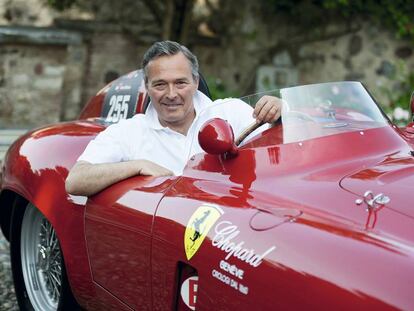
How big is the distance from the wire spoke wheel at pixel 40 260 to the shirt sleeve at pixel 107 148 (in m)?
0.59

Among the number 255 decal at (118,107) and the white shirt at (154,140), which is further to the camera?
the number 255 decal at (118,107)

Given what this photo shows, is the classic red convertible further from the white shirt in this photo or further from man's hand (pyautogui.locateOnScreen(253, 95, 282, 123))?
the white shirt

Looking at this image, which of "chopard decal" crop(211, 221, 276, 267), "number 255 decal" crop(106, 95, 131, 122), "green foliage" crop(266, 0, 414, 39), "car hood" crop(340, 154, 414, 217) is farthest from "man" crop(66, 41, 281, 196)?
"green foliage" crop(266, 0, 414, 39)

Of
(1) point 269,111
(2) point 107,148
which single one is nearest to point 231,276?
(1) point 269,111

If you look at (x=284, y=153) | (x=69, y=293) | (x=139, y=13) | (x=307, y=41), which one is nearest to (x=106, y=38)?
(x=139, y=13)

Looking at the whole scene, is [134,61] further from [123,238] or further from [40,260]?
[123,238]

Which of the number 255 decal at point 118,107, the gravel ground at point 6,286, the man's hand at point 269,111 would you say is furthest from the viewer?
the number 255 decal at point 118,107

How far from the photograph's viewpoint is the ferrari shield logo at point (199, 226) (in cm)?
209

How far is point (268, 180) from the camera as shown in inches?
87.1

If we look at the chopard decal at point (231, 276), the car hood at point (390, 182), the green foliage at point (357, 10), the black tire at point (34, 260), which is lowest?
the black tire at point (34, 260)

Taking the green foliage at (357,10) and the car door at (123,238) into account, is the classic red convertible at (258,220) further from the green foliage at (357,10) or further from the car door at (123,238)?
the green foliage at (357,10)

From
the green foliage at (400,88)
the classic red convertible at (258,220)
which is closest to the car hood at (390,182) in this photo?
the classic red convertible at (258,220)

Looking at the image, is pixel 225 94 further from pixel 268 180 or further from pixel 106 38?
pixel 268 180

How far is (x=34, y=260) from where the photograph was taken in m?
3.67
